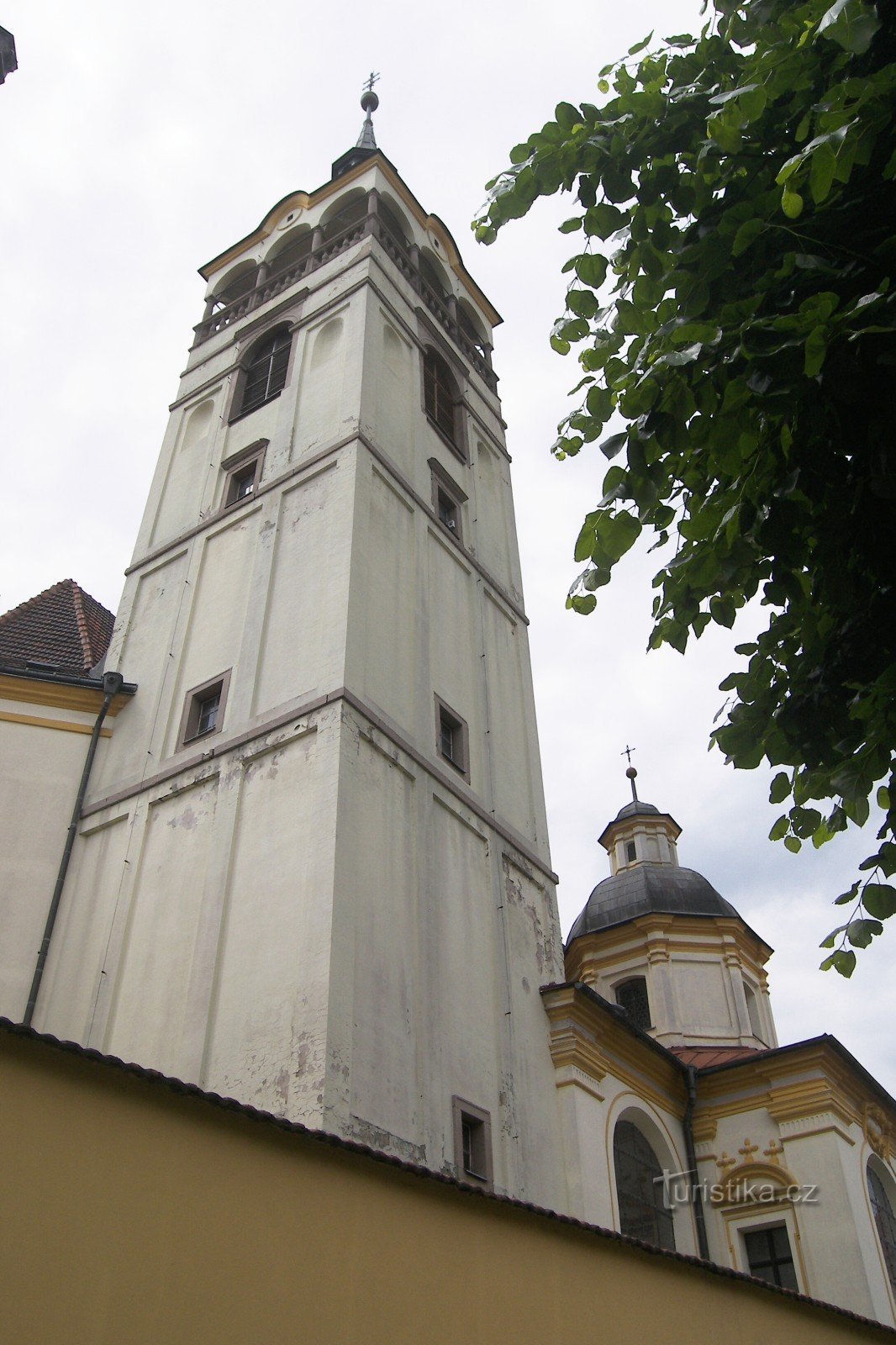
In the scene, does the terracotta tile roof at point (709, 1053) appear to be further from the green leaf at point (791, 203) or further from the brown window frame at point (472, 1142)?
the green leaf at point (791, 203)

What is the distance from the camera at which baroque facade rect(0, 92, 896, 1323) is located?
35.1 ft

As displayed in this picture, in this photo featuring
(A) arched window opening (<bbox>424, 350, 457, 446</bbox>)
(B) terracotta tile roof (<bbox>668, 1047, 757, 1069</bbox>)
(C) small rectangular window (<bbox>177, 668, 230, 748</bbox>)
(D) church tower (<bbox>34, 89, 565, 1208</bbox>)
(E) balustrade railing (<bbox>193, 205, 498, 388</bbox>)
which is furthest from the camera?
(B) terracotta tile roof (<bbox>668, 1047, 757, 1069</bbox>)

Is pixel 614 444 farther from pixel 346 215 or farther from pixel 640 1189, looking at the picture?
pixel 346 215

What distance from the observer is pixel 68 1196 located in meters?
4.62

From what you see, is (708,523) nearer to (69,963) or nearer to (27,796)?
(69,963)

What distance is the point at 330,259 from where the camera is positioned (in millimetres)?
20094

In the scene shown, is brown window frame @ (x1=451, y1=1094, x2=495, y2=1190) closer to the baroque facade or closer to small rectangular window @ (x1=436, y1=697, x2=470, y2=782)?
the baroque facade

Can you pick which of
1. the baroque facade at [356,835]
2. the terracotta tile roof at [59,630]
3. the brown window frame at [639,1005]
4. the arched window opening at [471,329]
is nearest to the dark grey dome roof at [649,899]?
the brown window frame at [639,1005]

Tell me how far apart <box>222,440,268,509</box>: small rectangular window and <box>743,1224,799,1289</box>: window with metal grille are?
40.7 ft

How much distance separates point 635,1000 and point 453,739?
11280 millimetres

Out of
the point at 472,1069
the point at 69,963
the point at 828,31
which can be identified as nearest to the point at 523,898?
the point at 472,1069

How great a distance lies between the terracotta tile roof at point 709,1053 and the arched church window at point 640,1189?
4.55 metres

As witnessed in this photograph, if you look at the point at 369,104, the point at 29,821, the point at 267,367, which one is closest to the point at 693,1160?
the point at 29,821

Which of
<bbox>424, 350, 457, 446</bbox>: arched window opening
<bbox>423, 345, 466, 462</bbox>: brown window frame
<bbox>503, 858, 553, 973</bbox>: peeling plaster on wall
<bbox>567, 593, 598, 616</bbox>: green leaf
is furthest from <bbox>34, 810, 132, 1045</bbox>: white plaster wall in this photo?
<bbox>424, 350, 457, 446</bbox>: arched window opening
